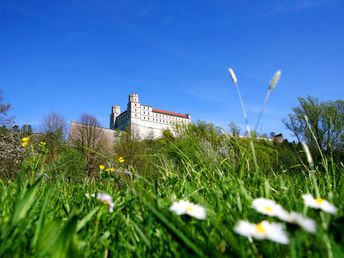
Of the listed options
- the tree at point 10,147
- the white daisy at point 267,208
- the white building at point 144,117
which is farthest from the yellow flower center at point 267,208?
the white building at point 144,117

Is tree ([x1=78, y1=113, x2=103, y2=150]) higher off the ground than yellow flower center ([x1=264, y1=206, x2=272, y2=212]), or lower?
higher

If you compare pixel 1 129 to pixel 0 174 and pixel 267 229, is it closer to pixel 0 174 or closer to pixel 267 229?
pixel 0 174

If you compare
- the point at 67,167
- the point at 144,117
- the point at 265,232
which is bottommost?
the point at 265,232

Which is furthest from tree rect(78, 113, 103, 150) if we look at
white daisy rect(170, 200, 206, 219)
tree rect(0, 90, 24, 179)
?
white daisy rect(170, 200, 206, 219)

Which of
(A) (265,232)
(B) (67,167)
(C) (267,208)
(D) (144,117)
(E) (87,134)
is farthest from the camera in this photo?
(D) (144,117)

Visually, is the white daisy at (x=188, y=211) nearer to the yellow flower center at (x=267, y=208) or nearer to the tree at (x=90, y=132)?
the yellow flower center at (x=267, y=208)

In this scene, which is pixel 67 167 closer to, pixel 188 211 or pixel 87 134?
pixel 188 211

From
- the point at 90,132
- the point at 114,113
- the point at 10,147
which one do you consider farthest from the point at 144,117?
the point at 10,147

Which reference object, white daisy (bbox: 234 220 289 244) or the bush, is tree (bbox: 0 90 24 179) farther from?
white daisy (bbox: 234 220 289 244)

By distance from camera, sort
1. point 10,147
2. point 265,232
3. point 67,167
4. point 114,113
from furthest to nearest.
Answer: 1. point 114,113
2. point 10,147
3. point 67,167
4. point 265,232

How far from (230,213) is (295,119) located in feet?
117

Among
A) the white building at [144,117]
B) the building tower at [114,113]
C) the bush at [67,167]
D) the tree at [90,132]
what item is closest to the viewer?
the bush at [67,167]

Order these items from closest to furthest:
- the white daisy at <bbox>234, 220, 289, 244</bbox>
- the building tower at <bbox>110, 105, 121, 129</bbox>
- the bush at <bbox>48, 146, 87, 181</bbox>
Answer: the white daisy at <bbox>234, 220, 289, 244</bbox> < the bush at <bbox>48, 146, 87, 181</bbox> < the building tower at <bbox>110, 105, 121, 129</bbox>

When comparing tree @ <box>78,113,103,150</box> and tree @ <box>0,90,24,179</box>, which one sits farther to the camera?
tree @ <box>78,113,103,150</box>
